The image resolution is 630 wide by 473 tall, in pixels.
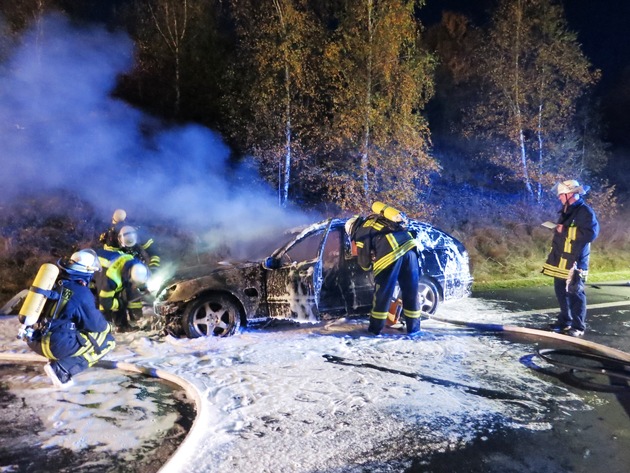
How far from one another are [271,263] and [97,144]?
1023 cm

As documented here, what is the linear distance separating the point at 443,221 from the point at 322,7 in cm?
703

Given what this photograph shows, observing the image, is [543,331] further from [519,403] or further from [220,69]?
[220,69]

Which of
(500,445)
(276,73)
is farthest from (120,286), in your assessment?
(276,73)

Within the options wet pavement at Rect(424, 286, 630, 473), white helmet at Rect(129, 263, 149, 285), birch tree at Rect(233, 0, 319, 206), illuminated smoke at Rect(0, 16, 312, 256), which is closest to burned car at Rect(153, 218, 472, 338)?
white helmet at Rect(129, 263, 149, 285)

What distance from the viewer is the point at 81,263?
14.8ft

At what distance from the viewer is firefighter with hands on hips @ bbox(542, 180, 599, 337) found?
608 cm

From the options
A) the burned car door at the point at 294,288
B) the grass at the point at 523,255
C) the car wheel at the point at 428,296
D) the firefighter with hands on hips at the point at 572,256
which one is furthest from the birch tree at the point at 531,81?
the burned car door at the point at 294,288

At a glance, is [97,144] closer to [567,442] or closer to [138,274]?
[138,274]

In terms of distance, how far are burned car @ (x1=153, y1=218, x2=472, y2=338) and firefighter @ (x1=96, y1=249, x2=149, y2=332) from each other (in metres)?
0.52

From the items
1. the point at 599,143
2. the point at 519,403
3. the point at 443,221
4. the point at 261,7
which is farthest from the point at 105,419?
the point at 599,143

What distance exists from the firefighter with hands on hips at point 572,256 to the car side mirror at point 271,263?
142 inches

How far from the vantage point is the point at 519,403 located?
405 centimetres

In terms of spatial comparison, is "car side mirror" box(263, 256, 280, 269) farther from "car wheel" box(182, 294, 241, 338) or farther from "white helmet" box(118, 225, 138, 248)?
"white helmet" box(118, 225, 138, 248)

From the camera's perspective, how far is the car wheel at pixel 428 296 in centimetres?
702
